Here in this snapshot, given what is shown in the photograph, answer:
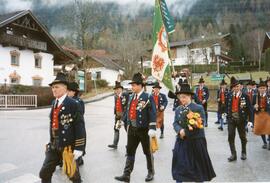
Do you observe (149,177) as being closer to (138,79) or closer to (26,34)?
(138,79)

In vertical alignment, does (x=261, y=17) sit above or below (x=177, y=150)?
above

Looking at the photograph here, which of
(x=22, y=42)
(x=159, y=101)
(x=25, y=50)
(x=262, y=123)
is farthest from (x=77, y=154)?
(x=25, y=50)

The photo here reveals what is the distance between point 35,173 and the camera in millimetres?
8320

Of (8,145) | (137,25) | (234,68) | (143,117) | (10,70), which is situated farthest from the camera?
(137,25)

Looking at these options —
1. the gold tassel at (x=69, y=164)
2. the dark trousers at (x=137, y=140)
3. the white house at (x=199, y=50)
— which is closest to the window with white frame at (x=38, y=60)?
the white house at (x=199, y=50)

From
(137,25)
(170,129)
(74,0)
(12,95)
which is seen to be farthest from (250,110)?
(137,25)

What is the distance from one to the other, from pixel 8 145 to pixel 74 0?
3549 centimetres

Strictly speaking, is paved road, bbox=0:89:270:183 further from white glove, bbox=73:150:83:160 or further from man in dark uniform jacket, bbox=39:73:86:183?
white glove, bbox=73:150:83:160

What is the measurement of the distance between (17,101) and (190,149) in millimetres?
24739

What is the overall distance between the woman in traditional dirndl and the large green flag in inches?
63.6

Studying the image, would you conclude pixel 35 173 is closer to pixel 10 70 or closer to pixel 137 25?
pixel 10 70

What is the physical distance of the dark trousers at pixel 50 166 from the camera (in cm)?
570

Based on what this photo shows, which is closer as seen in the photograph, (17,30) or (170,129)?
(170,129)

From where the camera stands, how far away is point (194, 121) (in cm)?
640
